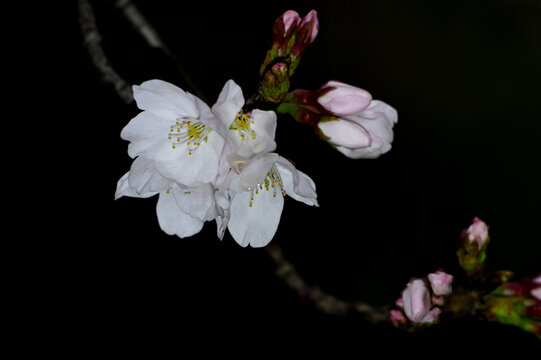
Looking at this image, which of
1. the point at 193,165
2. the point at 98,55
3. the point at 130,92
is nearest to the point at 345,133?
the point at 193,165

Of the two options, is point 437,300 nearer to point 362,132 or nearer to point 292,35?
point 362,132

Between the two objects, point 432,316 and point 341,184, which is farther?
point 341,184

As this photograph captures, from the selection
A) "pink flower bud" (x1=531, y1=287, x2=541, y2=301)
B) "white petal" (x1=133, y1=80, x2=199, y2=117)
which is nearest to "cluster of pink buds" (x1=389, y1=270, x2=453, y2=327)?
"pink flower bud" (x1=531, y1=287, x2=541, y2=301)

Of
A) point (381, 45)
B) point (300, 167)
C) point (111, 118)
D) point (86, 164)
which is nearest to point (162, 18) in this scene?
point (111, 118)

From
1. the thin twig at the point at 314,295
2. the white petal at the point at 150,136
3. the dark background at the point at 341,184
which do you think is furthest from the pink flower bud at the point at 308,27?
the dark background at the point at 341,184

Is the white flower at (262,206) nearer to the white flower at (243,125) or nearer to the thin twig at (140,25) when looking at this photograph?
the white flower at (243,125)

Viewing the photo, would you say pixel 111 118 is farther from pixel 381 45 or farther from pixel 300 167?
pixel 381 45

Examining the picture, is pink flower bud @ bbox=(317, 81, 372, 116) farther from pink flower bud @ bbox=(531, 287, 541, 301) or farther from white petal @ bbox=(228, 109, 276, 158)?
pink flower bud @ bbox=(531, 287, 541, 301)
